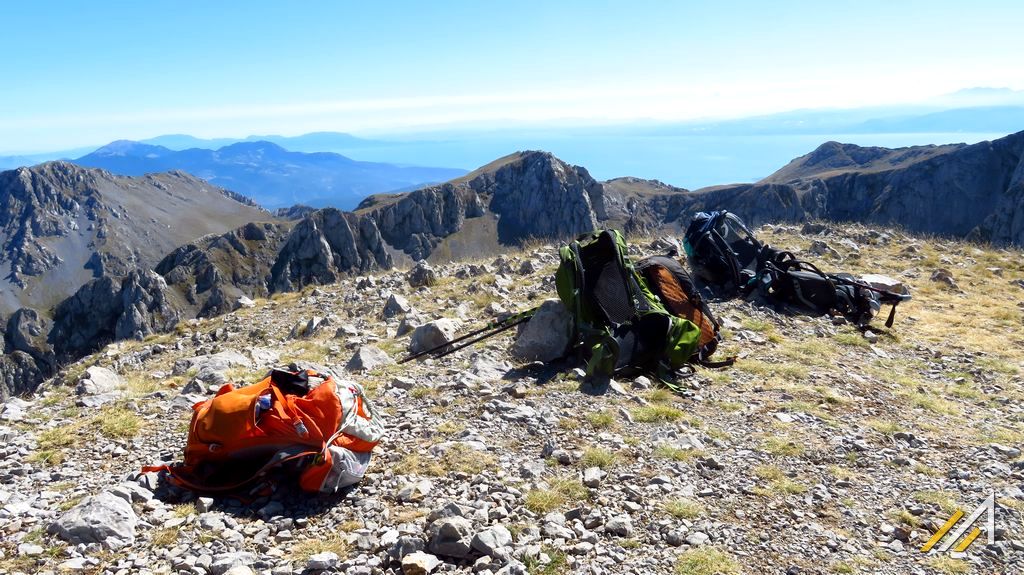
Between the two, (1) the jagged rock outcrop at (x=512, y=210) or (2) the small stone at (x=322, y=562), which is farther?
(1) the jagged rock outcrop at (x=512, y=210)

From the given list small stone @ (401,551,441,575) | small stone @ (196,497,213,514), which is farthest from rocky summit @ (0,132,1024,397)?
small stone @ (401,551,441,575)

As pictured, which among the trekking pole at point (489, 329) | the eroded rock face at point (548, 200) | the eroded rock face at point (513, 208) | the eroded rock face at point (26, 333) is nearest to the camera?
the trekking pole at point (489, 329)

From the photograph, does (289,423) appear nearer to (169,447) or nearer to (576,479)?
(169,447)

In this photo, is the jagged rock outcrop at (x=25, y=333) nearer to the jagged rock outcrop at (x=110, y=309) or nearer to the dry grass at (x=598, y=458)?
the jagged rock outcrop at (x=110, y=309)

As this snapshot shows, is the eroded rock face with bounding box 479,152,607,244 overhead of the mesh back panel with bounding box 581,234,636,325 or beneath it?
beneath

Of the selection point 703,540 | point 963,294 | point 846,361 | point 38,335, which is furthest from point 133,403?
point 38,335

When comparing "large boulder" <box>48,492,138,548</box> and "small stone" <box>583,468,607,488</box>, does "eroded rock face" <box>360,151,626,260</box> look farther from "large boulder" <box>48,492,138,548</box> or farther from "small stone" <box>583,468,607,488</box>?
"large boulder" <box>48,492,138,548</box>

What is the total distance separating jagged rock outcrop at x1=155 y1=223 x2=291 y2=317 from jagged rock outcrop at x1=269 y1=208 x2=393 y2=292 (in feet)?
25.2

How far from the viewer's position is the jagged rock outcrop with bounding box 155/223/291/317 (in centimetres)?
14462

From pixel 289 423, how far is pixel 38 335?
158346 mm

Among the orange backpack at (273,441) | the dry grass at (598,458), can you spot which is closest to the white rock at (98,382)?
the orange backpack at (273,441)

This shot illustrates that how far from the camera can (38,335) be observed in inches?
5084

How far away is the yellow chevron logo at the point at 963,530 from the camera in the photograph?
16.2ft

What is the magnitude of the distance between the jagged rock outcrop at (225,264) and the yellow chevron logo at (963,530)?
143 m
